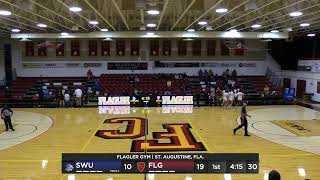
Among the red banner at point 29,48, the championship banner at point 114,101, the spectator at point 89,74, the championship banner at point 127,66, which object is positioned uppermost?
the red banner at point 29,48

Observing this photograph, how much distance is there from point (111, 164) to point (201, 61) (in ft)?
89.7

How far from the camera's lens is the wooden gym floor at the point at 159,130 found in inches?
432

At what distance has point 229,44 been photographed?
3088 centimetres

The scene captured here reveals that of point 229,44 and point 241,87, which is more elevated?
point 229,44

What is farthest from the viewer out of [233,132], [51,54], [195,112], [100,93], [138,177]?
[51,54]

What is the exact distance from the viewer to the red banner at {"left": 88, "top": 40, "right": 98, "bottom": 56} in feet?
109

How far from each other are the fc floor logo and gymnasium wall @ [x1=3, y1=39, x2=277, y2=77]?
13634 mm

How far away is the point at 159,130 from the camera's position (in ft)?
56.8

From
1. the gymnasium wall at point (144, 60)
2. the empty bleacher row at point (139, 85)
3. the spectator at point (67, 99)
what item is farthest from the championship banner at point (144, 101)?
the gymnasium wall at point (144, 60)

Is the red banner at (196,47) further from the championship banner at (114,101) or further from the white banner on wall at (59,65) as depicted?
the championship banner at (114,101)

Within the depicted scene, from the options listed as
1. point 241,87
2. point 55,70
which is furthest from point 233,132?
point 55,70

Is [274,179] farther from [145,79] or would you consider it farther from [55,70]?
[55,70]
